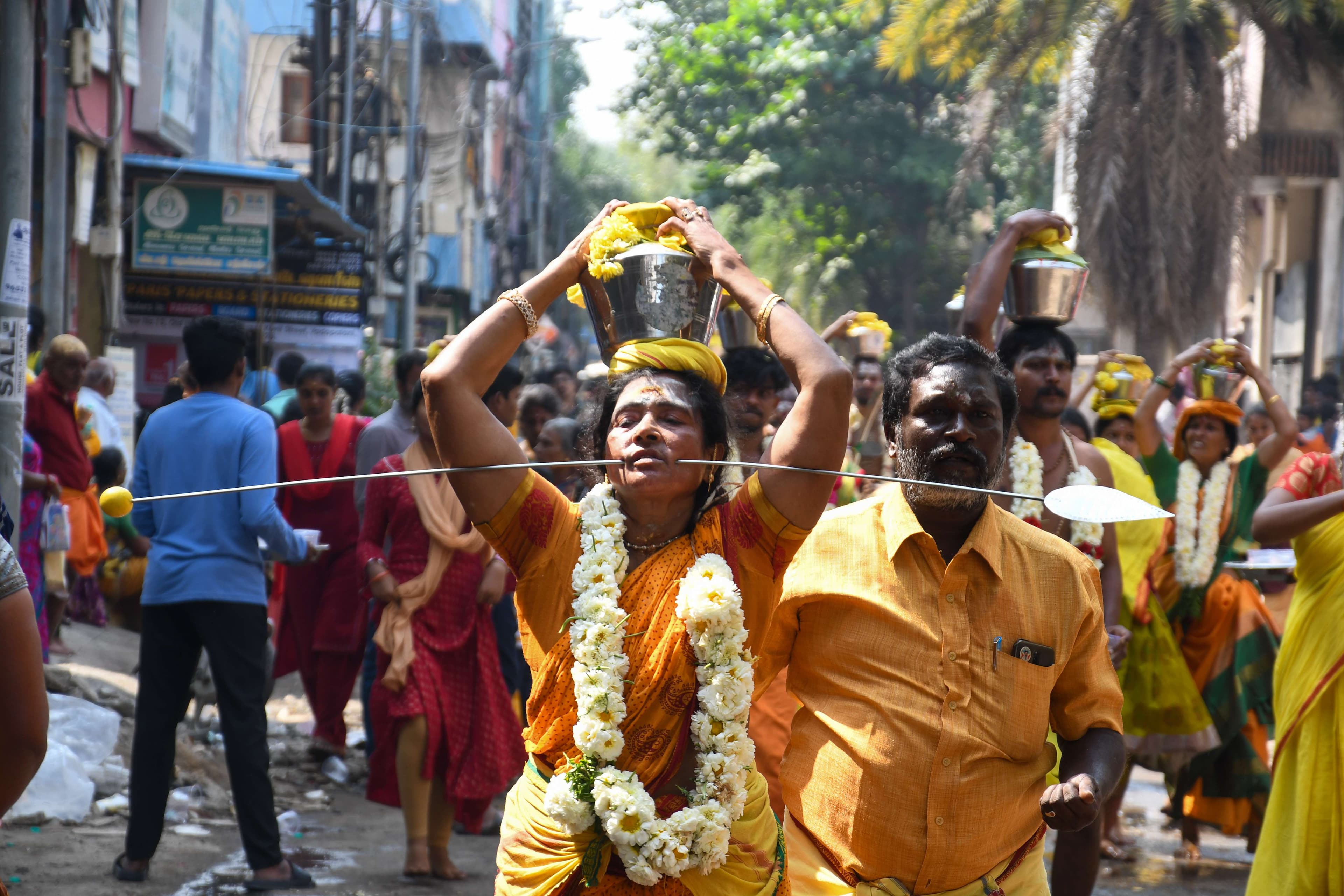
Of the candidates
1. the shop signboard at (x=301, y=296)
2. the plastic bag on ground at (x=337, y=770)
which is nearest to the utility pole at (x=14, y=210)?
the plastic bag on ground at (x=337, y=770)

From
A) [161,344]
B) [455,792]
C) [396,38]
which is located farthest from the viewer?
[396,38]

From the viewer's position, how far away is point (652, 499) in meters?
3.28

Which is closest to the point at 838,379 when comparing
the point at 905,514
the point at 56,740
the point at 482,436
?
the point at 905,514

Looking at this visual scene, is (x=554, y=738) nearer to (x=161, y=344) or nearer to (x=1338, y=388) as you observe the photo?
(x=161, y=344)

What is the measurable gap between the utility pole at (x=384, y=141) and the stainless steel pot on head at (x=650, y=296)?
14663mm

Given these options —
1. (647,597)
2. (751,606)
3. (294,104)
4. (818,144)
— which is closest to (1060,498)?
(751,606)

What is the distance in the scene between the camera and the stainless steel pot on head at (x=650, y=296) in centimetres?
341

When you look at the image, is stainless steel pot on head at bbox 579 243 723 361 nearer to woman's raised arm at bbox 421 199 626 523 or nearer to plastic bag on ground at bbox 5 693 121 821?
woman's raised arm at bbox 421 199 626 523

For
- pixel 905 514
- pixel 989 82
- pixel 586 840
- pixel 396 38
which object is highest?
pixel 396 38

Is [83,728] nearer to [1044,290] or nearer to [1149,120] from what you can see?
[1044,290]

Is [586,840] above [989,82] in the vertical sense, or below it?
below

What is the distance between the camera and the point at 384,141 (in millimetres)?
20219

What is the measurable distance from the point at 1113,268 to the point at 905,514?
1451 cm

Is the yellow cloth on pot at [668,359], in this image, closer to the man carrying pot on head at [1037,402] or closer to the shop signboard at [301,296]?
the man carrying pot on head at [1037,402]
